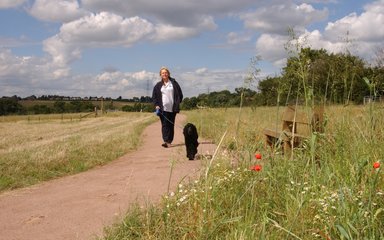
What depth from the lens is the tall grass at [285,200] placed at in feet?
9.48

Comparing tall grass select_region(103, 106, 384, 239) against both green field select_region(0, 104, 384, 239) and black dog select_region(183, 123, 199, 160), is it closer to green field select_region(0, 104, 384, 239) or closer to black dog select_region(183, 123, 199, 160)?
green field select_region(0, 104, 384, 239)

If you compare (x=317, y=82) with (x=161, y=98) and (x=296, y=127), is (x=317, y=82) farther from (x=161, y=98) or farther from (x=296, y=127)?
(x=161, y=98)

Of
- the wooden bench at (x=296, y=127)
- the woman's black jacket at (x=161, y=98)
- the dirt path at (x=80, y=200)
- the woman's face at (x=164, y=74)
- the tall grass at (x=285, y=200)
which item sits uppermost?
the woman's face at (x=164, y=74)

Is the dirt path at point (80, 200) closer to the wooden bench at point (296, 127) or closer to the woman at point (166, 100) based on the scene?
the wooden bench at point (296, 127)

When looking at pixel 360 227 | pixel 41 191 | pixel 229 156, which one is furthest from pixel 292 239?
pixel 41 191

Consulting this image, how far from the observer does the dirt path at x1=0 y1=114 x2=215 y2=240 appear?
4348mm

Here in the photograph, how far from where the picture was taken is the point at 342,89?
568 centimetres

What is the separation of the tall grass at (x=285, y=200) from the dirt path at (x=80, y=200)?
0.49 meters

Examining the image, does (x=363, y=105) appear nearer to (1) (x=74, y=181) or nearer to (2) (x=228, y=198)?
(2) (x=228, y=198)

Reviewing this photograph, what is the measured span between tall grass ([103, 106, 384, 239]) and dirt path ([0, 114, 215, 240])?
1.60ft

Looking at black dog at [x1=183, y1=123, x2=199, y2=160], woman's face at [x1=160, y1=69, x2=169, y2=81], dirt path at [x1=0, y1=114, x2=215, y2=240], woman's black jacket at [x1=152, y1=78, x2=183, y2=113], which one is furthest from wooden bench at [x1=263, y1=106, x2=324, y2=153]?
woman's face at [x1=160, y1=69, x2=169, y2=81]

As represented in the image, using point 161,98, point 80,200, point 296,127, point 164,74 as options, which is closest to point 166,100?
point 161,98

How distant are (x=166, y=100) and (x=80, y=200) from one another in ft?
19.2

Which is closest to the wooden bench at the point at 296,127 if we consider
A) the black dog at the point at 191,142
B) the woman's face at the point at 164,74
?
the black dog at the point at 191,142
